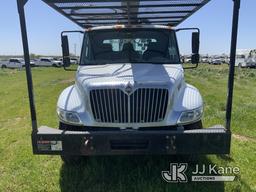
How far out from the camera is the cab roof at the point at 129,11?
612 cm

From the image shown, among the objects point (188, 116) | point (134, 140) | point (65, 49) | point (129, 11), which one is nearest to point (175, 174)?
point (188, 116)

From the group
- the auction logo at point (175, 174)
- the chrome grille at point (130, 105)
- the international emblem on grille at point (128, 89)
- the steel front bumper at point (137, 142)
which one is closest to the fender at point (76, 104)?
the chrome grille at point (130, 105)

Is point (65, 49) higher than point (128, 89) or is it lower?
higher

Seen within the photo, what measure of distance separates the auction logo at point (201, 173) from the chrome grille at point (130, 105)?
3.27ft

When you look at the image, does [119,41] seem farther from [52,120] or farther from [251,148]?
[52,120]

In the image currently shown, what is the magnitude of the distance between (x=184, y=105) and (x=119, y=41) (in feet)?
6.00

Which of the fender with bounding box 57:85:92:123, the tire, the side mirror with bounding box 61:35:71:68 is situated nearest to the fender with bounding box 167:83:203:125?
the fender with bounding box 57:85:92:123

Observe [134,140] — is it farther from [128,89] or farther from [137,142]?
[128,89]

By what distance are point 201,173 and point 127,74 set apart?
187cm

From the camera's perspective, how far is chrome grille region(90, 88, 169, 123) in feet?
14.6

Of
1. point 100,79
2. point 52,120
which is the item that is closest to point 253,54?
point 52,120

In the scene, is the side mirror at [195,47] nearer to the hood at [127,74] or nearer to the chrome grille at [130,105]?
the hood at [127,74]

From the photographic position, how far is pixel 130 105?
175 inches

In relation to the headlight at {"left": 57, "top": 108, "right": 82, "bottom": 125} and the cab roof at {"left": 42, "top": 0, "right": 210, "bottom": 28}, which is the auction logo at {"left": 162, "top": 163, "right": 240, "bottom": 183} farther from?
the cab roof at {"left": 42, "top": 0, "right": 210, "bottom": 28}
